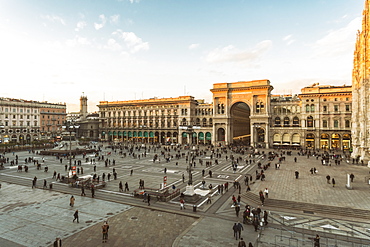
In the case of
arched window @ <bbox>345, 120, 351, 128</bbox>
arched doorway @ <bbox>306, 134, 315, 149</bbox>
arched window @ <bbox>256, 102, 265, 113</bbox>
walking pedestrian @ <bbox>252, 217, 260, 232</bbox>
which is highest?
arched window @ <bbox>256, 102, 265, 113</bbox>

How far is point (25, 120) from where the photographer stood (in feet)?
295

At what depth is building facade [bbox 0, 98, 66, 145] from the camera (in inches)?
3278

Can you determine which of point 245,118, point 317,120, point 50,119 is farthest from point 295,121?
point 50,119

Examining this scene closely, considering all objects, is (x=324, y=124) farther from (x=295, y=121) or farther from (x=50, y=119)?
(x=50, y=119)

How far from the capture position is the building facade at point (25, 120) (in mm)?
83250

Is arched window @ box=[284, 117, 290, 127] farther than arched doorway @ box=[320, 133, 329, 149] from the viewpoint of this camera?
Yes

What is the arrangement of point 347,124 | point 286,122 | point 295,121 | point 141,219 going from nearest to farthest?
1. point 141,219
2. point 347,124
3. point 295,121
4. point 286,122

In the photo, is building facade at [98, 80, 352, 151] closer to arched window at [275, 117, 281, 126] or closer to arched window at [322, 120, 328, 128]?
arched window at [275, 117, 281, 126]

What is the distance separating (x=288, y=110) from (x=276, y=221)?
60561 mm

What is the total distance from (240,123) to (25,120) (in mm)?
84942

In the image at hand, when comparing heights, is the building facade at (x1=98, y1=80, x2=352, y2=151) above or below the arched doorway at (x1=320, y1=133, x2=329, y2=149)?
above

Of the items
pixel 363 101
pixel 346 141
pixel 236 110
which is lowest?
pixel 346 141

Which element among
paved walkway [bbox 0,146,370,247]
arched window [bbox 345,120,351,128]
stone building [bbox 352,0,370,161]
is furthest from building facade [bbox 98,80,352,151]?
paved walkway [bbox 0,146,370,247]

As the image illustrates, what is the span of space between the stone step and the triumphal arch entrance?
4946 cm
